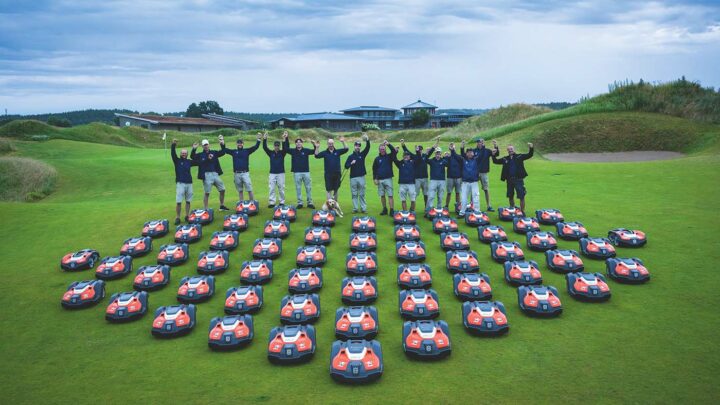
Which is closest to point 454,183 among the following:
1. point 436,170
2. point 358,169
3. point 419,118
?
Result: point 436,170

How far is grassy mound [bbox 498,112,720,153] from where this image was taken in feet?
127

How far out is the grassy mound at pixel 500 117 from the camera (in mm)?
60916

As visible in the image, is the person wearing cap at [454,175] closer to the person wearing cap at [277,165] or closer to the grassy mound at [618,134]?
the person wearing cap at [277,165]

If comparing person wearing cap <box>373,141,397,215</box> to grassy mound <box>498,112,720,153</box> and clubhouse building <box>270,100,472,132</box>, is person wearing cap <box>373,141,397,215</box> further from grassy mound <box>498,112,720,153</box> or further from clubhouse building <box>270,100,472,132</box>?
clubhouse building <box>270,100,472,132</box>

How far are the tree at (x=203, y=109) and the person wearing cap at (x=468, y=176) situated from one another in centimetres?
11379

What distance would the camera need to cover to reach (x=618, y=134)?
42188 mm

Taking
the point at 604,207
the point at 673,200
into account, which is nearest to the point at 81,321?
the point at 604,207

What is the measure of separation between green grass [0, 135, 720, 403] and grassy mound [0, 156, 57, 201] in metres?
12.0

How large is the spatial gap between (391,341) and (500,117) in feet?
189

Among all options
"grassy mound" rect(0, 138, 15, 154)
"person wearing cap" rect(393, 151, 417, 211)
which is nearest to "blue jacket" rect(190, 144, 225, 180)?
"person wearing cap" rect(393, 151, 417, 211)

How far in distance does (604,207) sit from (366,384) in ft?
49.8

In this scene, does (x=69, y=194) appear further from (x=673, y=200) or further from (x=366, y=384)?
(x=673, y=200)

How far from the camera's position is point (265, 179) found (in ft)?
88.9

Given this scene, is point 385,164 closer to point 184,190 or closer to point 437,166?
point 437,166
